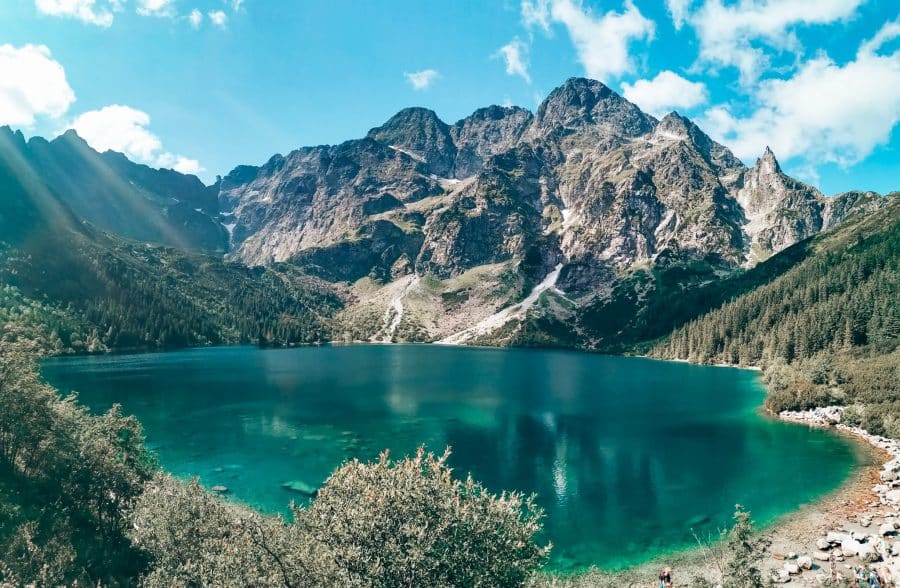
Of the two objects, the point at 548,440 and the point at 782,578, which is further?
the point at 548,440

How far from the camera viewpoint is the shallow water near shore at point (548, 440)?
52031 mm

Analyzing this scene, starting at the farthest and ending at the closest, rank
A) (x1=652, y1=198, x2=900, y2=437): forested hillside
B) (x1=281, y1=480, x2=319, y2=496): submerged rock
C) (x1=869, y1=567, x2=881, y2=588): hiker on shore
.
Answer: (x1=652, y1=198, x2=900, y2=437): forested hillside → (x1=281, y1=480, x2=319, y2=496): submerged rock → (x1=869, y1=567, x2=881, y2=588): hiker on shore

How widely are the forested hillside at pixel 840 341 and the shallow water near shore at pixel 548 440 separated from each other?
30.2 ft

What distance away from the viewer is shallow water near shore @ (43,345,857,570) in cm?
5203

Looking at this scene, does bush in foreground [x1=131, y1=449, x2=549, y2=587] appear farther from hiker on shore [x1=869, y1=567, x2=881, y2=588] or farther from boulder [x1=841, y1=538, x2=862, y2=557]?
boulder [x1=841, y1=538, x2=862, y2=557]

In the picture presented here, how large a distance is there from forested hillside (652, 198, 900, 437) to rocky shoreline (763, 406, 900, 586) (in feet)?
86.2

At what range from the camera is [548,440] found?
8000 centimetres

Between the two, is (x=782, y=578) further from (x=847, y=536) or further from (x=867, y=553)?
(x=847, y=536)

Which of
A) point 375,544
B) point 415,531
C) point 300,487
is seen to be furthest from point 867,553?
point 300,487

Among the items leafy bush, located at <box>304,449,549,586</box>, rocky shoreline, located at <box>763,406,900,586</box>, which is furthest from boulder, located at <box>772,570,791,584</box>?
leafy bush, located at <box>304,449,549,586</box>

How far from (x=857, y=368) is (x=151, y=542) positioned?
129 metres

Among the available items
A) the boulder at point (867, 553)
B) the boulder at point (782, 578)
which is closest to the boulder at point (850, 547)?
the boulder at point (867, 553)

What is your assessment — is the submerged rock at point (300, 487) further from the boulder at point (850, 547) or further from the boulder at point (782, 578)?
the boulder at point (850, 547)

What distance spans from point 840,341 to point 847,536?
125010 millimetres
